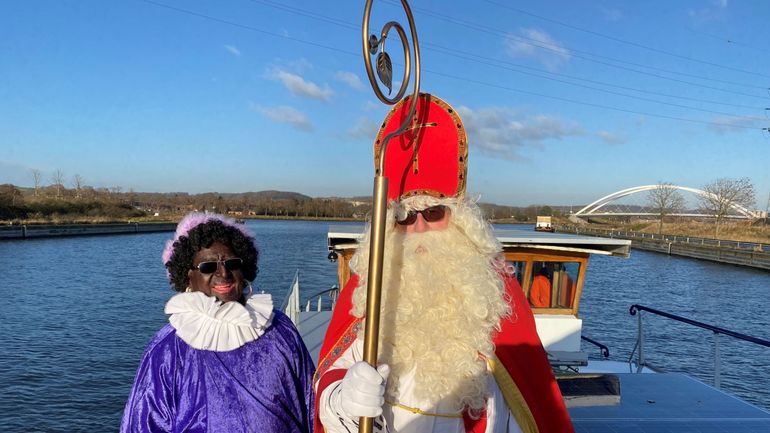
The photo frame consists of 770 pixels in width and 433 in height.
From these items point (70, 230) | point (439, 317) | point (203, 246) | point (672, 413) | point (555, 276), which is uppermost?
point (203, 246)

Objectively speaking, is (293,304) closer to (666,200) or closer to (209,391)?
(209,391)

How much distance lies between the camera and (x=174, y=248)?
8.13 ft

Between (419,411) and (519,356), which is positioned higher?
(519,356)

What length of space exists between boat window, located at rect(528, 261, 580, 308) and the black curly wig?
17.2 ft

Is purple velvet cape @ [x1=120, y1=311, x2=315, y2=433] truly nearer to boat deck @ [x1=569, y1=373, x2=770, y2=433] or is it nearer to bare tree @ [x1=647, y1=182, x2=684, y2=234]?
boat deck @ [x1=569, y1=373, x2=770, y2=433]

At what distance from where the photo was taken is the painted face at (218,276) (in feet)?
7.68

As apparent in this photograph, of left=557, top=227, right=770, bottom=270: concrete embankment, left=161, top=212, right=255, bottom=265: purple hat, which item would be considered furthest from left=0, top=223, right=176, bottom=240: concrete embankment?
left=557, top=227, right=770, bottom=270: concrete embankment

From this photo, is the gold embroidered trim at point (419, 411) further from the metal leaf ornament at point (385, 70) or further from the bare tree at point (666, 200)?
the bare tree at point (666, 200)

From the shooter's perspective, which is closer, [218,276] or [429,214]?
[429,214]

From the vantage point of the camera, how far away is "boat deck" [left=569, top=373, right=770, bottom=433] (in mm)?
4016

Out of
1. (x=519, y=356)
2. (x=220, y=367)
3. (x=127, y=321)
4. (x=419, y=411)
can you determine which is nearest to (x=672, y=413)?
(x=519, y=356)

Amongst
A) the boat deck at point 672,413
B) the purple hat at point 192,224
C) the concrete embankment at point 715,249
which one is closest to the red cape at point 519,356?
the purple hat at point 192,224

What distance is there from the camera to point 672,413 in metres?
4.38

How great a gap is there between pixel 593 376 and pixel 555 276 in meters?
2.41
